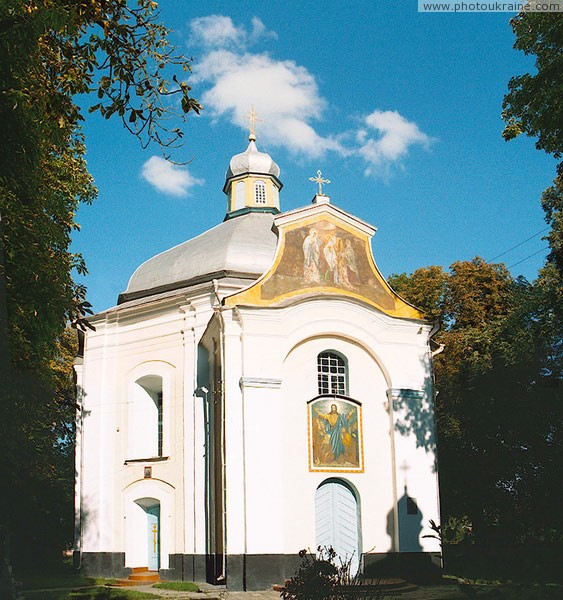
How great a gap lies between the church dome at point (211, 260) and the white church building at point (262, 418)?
91 mm

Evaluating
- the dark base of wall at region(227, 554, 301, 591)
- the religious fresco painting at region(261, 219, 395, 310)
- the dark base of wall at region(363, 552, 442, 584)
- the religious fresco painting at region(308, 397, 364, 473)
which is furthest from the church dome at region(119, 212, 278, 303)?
the dark base of wall at region(363, 552, 442, 584)

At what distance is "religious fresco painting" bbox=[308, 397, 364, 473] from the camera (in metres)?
19.8

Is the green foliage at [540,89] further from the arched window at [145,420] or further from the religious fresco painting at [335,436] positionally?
the arched window at [145,420]

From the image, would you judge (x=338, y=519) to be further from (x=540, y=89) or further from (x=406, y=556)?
(x=540, y=89)

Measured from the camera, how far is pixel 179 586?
18.8m

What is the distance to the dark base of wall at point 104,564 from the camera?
21.8 metres

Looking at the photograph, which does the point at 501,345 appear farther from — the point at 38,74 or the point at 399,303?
the point at 38,74

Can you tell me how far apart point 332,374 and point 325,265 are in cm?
300

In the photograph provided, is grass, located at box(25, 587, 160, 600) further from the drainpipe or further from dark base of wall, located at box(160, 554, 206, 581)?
dark base of wall, located at box(160, 554, 206, 581)

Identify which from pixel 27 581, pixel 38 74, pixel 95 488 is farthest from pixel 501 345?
pixel 38 74

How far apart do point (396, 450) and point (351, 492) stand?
1.65 metres

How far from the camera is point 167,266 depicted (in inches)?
991

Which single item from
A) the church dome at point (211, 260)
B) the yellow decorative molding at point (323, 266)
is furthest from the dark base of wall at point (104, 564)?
the yellow decorative molding at point (323, 266)

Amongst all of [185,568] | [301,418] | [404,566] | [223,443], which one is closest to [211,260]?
[301,418]
